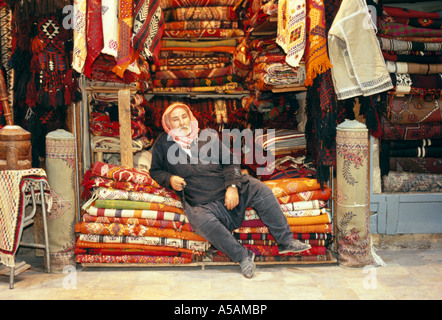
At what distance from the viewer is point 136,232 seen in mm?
3592

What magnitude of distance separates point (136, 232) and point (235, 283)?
2.71 ft

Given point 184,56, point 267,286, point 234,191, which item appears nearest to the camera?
point 267,286

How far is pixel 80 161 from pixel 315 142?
1955 mm

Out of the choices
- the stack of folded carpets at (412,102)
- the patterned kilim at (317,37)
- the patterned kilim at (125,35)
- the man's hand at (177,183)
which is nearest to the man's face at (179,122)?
the man's hand at (177,183)

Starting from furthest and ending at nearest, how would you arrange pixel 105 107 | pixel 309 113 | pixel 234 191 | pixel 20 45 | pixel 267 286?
1. pixel 105 107
2. pixel 309 113
3. pixel 20 45
4. pixel 234 191
5. pixel 267 286

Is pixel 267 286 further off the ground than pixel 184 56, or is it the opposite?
pixel 184 56

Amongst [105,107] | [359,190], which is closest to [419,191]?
[359,190]

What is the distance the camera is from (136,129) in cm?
431

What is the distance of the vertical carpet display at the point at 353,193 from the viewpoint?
354 centimetres

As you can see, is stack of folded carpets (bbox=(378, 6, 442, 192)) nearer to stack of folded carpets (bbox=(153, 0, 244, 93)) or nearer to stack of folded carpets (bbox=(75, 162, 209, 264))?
stack of folded carpets (bbox=(153, 0, 244, 93))

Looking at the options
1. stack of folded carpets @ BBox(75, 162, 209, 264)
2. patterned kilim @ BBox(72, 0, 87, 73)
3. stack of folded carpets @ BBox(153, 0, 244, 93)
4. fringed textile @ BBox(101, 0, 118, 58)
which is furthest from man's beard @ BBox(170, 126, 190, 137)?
stack of folded carpets @ BBox(153, 0, 244, 93)

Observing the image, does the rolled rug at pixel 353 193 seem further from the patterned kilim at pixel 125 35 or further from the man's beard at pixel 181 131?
the patterned kilim at pixel 125 35

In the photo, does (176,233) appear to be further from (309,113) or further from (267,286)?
(309,113)

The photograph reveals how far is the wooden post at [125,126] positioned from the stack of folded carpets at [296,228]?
42.1 inches
